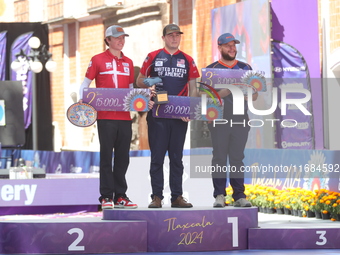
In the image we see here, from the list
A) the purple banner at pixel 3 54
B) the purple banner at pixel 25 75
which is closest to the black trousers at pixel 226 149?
the purple banner at pixel 25 75

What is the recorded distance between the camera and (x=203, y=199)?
11.6 metres

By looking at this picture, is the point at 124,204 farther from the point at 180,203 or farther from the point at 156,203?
the point at 180,203

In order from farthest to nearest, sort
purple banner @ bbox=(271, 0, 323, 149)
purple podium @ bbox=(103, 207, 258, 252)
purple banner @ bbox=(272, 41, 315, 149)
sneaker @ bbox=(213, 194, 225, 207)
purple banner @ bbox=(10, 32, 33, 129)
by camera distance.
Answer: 1. purple banner @ bbox=(10, 32, 33, 129)
2. purple banner @ bbox=(271, 0, 323, 149)
3. purple banner @ bbox=(272, 41, 315, 149)
4. sneaker @ bbox=(213, 194, 225, 207)
5. purple podium @ bbox=(103, 207, 258, 252)

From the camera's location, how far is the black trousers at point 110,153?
797cm

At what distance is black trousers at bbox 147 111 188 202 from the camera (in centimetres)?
800

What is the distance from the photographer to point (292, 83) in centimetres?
1566

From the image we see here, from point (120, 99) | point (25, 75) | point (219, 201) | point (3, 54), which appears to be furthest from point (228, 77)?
point (3, 54)

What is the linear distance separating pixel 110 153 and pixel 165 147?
0.52m

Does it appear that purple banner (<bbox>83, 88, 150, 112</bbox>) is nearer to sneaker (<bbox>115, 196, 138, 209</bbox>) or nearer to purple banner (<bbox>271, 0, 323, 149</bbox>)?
sneaker (<bbox>115, 196, 138, 209</bbox>)

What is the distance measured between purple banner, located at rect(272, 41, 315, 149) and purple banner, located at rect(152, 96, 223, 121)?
21.0ft

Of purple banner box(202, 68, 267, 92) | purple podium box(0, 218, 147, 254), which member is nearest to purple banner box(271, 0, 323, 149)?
purple banner box(202, 68, 267, 92)

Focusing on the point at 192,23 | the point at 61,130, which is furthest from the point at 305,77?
the point at 61,130

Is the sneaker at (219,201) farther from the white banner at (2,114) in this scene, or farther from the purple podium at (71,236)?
the white banner at (2,114)

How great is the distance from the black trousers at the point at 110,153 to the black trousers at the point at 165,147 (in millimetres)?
254
